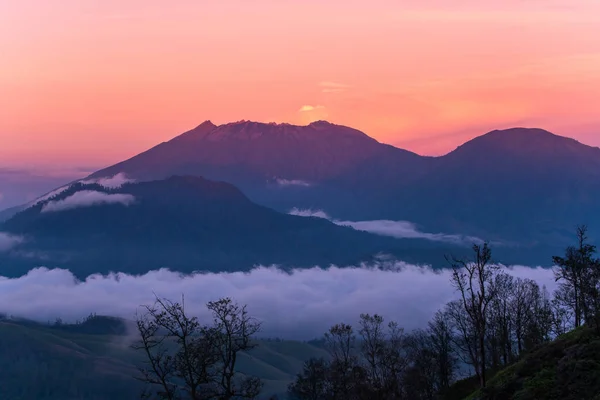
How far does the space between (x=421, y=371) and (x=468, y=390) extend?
26154mm

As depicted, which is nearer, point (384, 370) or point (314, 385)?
point (384, 370)

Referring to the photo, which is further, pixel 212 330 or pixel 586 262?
pixel 586 262

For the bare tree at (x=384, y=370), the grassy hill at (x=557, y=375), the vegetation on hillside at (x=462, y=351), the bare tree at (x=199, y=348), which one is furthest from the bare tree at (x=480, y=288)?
the bare tree at (x=384, y=370)

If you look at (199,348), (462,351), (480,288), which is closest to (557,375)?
(480,288)

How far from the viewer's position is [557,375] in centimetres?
4694

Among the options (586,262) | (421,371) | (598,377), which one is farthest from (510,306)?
(598,377)

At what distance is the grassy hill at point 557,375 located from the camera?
44375 millimetres

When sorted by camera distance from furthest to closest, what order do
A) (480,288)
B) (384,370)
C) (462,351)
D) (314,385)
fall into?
(314,385) → (384,370) → (462,351) → (480,288)

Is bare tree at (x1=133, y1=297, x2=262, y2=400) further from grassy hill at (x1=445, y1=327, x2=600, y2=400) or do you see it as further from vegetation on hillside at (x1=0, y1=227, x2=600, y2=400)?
grassy hill at (x1=445, y1=327, x2=600, y2=400)

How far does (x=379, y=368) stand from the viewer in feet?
338

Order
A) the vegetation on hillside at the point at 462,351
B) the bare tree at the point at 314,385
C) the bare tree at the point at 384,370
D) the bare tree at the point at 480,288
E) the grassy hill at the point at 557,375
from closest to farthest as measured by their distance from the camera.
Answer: the grassy hill at the point at 557,375, the vegetation on hillside at the point at 462,351, the bare tree at the point at 480,288, the bare tree at the point at 384,370, the bare tree at the point at 314,385

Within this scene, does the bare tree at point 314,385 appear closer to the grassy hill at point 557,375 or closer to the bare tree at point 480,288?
the bare tree at point 480,288

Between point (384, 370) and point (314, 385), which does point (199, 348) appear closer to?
point (384, 370)

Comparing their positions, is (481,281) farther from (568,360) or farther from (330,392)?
(330,392)
